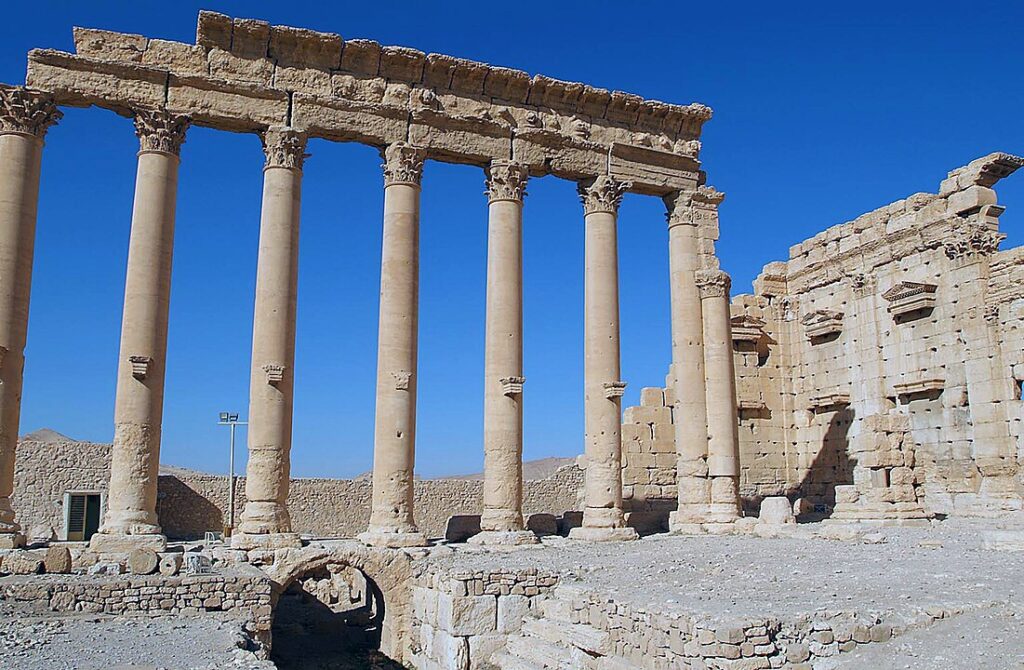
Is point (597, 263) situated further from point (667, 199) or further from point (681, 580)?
point (681, 580)

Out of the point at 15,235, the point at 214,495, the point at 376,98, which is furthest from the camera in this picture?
the point at 214,495

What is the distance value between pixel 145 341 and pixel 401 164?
6340 millimetres

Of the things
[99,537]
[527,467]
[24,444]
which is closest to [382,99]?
[99,537]

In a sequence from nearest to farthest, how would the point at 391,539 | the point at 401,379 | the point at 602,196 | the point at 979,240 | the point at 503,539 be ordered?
1. the point at 391,539
2. the point at 503,539
3. the point at 401,379
4. the point at 602,196
5. the point at 979,240

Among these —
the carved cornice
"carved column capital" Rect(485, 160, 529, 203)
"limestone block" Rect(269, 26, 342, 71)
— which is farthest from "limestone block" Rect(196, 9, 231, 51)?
the carved cornice

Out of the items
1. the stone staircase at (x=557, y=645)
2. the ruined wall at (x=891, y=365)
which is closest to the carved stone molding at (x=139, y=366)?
the stone staircase at (x=557, y=645)

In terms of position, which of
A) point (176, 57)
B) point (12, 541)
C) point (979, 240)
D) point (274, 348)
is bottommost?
point (12, 541)

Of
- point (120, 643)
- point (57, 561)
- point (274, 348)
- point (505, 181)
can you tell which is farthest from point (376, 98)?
point (120, 643)

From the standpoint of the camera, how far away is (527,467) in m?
76.9

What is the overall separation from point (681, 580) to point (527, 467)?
210ft

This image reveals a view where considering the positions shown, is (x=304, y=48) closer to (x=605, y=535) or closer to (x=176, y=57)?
(x=176, y=57)

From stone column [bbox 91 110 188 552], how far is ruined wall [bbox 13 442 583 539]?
10742 millimetres

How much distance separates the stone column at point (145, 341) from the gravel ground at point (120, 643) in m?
3.91

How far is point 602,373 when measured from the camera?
2108 centimetres
